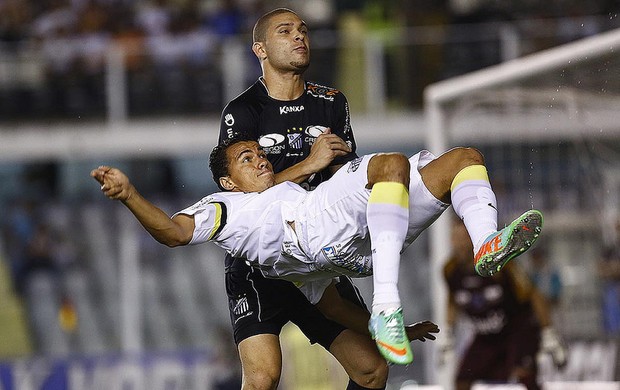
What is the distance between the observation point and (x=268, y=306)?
7086mm

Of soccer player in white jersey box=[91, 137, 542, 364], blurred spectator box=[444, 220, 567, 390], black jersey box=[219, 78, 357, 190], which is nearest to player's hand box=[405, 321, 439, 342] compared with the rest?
soccer player in white jersey box=[91, 137, 542, 364]

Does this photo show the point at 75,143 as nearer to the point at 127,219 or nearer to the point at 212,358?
the point at 127,219

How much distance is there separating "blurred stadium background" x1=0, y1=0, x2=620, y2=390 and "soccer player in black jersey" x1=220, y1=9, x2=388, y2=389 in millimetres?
5051

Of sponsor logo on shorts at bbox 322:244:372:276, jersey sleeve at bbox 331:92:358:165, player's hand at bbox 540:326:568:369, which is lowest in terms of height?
player's hand at bbox 540:326:568:369

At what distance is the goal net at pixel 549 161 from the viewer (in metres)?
12.1

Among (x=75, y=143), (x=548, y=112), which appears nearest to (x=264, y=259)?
(x=548, y=112)

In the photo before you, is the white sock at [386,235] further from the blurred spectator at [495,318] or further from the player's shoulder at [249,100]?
the blurred spectator at [495,318]

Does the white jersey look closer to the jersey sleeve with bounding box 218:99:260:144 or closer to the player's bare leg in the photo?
the player's bare leg

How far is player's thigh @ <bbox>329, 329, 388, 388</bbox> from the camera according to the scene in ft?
23.4

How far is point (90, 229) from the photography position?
1566 cm

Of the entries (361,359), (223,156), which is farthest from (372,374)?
(223,156)

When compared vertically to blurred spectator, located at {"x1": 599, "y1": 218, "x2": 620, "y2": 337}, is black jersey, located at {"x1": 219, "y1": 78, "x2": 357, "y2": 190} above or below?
above

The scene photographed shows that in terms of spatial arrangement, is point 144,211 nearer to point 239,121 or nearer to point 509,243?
point 239,121

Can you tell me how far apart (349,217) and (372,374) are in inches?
51.7
